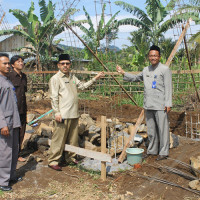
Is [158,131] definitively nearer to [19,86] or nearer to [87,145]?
[87,145]

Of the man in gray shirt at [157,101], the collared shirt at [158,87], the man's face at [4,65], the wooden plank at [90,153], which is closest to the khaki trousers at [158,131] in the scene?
the man in gray shirt at [157,101]

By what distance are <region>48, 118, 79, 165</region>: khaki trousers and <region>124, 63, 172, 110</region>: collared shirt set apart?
127 cm

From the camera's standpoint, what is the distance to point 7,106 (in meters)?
3.33

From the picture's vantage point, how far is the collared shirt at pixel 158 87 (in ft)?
13.0

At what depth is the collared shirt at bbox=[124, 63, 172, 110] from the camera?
13.0 feet

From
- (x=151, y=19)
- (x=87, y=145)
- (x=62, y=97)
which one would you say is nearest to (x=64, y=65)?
(x=62, y=97)

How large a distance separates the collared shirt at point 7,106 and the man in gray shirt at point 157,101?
82.4 inches

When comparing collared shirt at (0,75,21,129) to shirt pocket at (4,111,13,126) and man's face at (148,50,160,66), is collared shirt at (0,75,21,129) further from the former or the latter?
man's face at (148,50,160,66)

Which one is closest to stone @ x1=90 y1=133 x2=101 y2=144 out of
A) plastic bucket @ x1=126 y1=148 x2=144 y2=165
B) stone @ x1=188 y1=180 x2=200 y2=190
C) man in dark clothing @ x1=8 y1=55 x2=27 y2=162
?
plastic bucket @ x1=126 y1=148 x2=144 y2=165

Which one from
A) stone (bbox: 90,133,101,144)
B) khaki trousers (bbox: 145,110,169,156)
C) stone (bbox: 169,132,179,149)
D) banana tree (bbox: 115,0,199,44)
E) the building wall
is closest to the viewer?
khaki trousers (bbox: 145,110,169,156)

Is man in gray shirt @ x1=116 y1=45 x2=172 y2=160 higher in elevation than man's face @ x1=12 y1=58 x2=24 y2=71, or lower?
lower

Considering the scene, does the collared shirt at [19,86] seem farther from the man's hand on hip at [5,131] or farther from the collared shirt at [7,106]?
the man's hand on hip at [5,131]

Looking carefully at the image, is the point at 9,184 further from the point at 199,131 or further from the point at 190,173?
the point at 199,131

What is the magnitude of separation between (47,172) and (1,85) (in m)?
1.56
